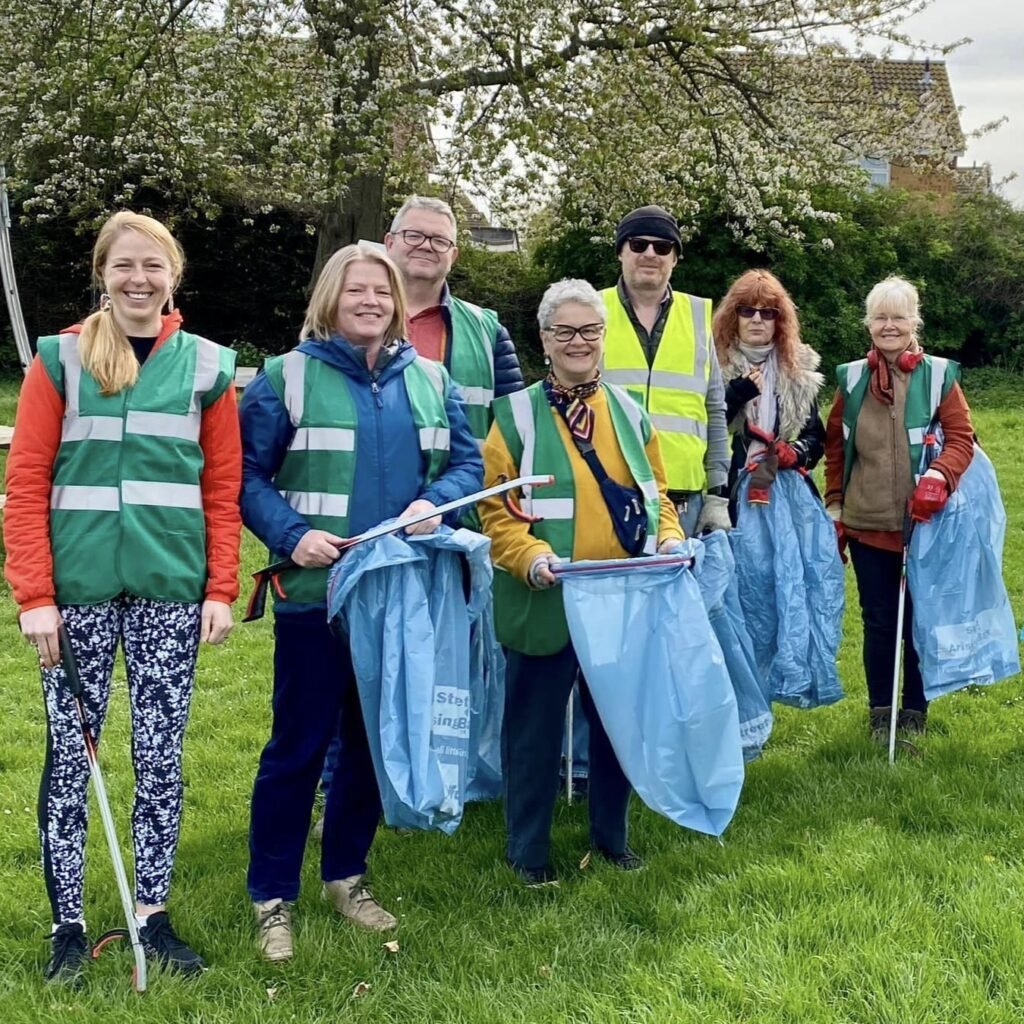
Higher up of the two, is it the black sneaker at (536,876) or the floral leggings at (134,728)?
the floral leggings at (134,728)

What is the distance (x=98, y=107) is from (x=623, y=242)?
29.7 ft

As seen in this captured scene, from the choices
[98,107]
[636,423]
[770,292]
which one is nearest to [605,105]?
[98,107]

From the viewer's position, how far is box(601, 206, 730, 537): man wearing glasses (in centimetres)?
402

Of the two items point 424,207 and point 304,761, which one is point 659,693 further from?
point 424,207

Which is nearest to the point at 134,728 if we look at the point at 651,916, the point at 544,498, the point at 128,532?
the point at 128,532

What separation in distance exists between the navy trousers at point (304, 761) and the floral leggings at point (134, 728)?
0.26 m

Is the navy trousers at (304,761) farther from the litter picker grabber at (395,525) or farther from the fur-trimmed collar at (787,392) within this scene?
the fur-trimmed collar at (787,392)

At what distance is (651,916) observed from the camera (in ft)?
11.0

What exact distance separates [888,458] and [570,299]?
1959 millimetres

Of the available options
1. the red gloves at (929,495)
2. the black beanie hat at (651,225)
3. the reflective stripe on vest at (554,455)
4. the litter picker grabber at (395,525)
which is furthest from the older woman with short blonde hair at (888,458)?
the litter picker grabber at (395,525)

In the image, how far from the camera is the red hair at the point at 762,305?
14.7ft

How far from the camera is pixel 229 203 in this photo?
18.1 m

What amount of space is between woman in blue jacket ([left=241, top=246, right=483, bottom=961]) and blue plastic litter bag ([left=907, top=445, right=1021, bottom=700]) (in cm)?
232

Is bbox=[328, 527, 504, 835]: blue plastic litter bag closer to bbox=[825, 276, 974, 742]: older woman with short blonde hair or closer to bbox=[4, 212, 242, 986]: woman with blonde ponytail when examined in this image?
bbox=[4, 212, 242, 986]: woman with blonde ponytail
